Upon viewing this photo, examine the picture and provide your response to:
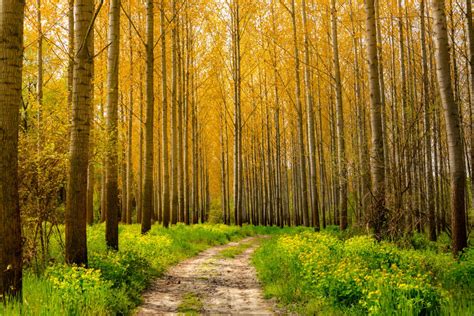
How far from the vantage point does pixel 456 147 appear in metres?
7.85

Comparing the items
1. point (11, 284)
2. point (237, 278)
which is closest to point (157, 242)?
point (237, 278)

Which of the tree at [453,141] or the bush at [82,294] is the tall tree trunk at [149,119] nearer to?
the bush at [82,294]

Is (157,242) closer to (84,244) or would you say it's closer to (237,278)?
(237,278)

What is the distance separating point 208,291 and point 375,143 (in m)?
5.58

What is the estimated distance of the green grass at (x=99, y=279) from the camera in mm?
4473

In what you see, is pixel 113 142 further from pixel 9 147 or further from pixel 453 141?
pixel 453 141

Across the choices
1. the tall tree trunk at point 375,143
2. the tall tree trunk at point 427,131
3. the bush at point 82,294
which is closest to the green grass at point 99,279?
the bush at point 82,294

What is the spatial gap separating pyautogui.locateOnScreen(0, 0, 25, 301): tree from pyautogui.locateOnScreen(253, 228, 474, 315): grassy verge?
3474 millimetres

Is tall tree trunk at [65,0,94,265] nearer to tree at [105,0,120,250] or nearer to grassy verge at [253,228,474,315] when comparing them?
tree at [105,0,120,250]

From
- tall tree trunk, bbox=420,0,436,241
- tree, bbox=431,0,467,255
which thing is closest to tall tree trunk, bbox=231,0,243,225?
tall tree trunk, bbox=420,0,436,241

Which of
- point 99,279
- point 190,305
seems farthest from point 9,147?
point 190,305

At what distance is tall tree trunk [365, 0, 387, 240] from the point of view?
9867 mm

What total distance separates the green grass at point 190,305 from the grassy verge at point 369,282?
3.93ft

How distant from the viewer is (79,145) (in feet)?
19.9
